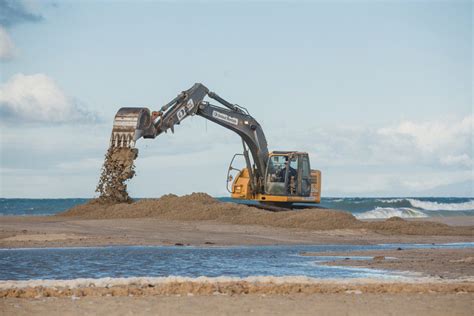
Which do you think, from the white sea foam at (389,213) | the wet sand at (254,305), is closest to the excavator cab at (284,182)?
the wet sand at (254,305)

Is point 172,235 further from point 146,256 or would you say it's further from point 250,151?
point 250,151

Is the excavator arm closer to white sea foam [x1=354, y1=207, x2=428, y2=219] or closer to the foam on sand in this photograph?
the foam on sand

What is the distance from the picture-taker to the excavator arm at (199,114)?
98.5 ft

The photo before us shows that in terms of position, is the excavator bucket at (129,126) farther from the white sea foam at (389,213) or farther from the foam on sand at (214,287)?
the white sea foam at (389,213)

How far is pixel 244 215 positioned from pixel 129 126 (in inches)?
205

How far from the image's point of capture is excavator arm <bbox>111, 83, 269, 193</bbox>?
3003 centimetres

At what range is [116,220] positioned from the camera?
96.6 ft

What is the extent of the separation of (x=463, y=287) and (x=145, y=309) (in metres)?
5.02

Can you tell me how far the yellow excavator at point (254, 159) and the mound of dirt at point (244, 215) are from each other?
5.03ft

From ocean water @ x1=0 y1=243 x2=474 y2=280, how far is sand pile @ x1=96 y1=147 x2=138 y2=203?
8236 millimetres

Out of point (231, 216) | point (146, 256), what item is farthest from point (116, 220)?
point (146, 256)

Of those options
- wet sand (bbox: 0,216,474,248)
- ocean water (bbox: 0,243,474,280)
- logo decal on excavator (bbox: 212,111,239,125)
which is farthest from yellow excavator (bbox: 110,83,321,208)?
ocean water (bbox: 0,243,474,280)

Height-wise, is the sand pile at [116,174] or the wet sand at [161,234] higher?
the sand pile at [116,174]

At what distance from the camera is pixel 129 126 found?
29984 millimetres
